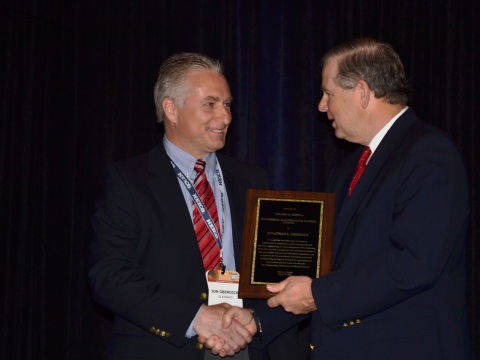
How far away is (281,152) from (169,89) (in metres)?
2.09

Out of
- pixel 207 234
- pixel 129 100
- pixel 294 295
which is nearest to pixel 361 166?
pixel 294 295

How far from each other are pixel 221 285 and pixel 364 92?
Answer: 3.78ft

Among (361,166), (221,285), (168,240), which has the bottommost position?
(221,285)

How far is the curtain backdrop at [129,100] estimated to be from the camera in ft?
19.9

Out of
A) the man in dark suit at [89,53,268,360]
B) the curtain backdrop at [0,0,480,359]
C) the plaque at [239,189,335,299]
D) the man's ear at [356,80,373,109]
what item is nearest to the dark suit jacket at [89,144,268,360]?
the man in dark suit at [89,53,268,360]

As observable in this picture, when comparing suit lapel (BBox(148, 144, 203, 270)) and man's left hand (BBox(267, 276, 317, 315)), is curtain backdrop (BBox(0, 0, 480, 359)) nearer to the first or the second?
suit lapel (BBox(148, 144, 203, 270))

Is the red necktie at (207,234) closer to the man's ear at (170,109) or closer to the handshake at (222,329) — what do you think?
the handshake at (222,329)

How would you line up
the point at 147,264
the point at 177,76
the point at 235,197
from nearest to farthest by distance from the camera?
the point at 147,264
the point at 235,197
the point at 177,76

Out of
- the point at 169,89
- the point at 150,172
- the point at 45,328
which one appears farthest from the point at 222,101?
the point at 45,328

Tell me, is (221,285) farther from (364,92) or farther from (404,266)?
(364,92)

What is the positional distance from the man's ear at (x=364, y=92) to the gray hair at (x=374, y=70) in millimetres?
16

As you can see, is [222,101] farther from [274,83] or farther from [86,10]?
[86,10]

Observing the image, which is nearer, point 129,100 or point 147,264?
point 147,264

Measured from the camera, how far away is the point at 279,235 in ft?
12.0
